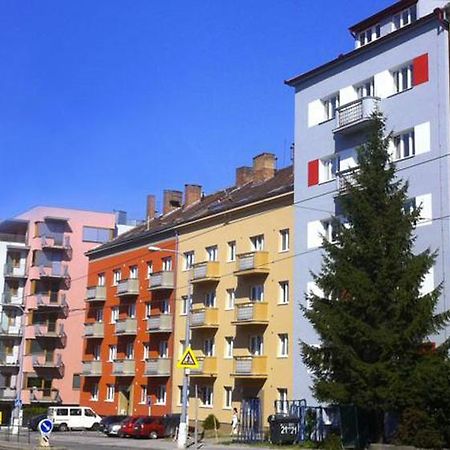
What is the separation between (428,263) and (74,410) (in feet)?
114

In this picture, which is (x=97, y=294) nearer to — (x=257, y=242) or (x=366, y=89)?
(x=257, y=242)

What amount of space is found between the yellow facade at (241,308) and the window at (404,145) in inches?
331

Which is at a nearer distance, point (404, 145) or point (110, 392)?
point (404, 145)

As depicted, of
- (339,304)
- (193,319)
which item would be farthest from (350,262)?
(193,319)

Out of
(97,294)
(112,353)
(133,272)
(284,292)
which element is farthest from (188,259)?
(97,294)

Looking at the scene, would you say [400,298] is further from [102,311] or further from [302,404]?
[102,311]

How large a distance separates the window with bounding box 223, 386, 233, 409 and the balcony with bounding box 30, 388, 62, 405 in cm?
2987

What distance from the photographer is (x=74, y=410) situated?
59.5m

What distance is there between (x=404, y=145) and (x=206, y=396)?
21.1m

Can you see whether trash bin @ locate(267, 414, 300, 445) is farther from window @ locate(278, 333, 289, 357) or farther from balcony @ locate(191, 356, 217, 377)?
balcony @ locate(191, 356, 217, 377)

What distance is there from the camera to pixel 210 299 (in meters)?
52.4

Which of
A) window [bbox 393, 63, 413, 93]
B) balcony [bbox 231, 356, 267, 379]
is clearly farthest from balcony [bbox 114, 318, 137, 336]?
window [bbox 393, 63, 413, 93]

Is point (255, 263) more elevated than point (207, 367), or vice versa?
point (255, 263)

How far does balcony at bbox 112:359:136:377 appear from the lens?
59.5 m
